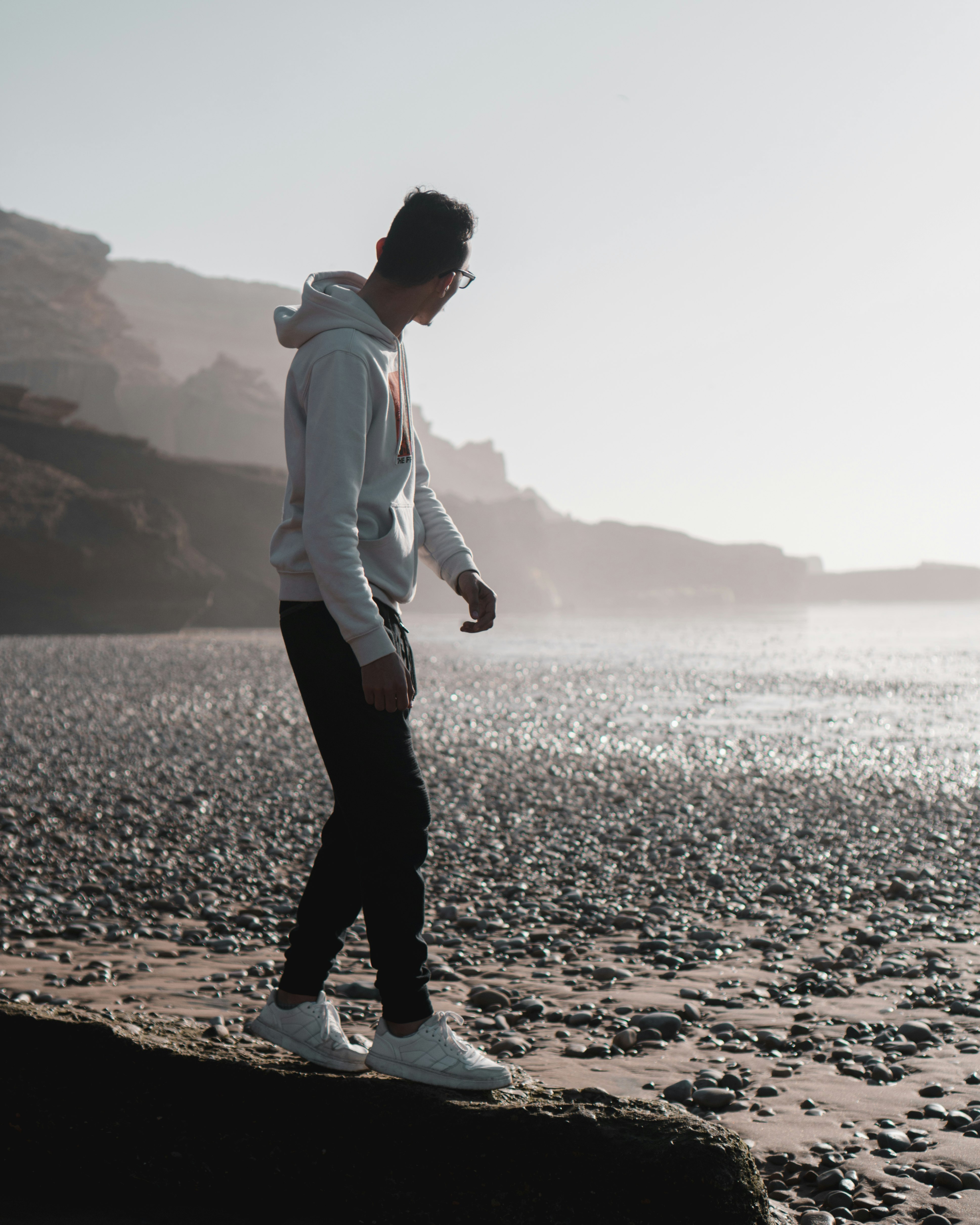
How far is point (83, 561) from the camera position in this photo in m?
49.5

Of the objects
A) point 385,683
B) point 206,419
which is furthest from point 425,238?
point 206,419

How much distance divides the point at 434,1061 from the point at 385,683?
116 cm

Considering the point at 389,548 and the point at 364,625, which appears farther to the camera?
the point at 389,548

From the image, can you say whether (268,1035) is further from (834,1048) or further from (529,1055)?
(834,1048)

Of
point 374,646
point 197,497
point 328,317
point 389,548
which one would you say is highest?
point 197,497

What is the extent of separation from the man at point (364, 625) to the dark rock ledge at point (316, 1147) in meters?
0.14

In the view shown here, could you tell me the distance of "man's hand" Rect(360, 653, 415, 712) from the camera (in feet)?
8.32

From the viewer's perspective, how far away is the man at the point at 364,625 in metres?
2.55

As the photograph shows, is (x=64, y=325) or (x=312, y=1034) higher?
(x=64, y=325)

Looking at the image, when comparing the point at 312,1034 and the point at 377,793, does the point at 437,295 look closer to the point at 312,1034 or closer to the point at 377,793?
the point at 377,793

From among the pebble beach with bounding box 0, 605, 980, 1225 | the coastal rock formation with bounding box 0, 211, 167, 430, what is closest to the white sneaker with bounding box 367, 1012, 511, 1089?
the pebble beach with bounding box 0, 605, 980, 1225

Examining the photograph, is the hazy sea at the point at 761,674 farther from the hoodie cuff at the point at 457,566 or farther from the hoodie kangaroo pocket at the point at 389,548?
the hoodie kangaroo pocket at the point at 389,548

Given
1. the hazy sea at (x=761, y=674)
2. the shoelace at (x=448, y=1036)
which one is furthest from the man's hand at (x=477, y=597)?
the hazy sea at (x=761, y=674)

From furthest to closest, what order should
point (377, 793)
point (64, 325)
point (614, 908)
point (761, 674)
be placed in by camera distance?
Result: point (64, 325), point (761, 674), point (614, 908), point (377, 793)
